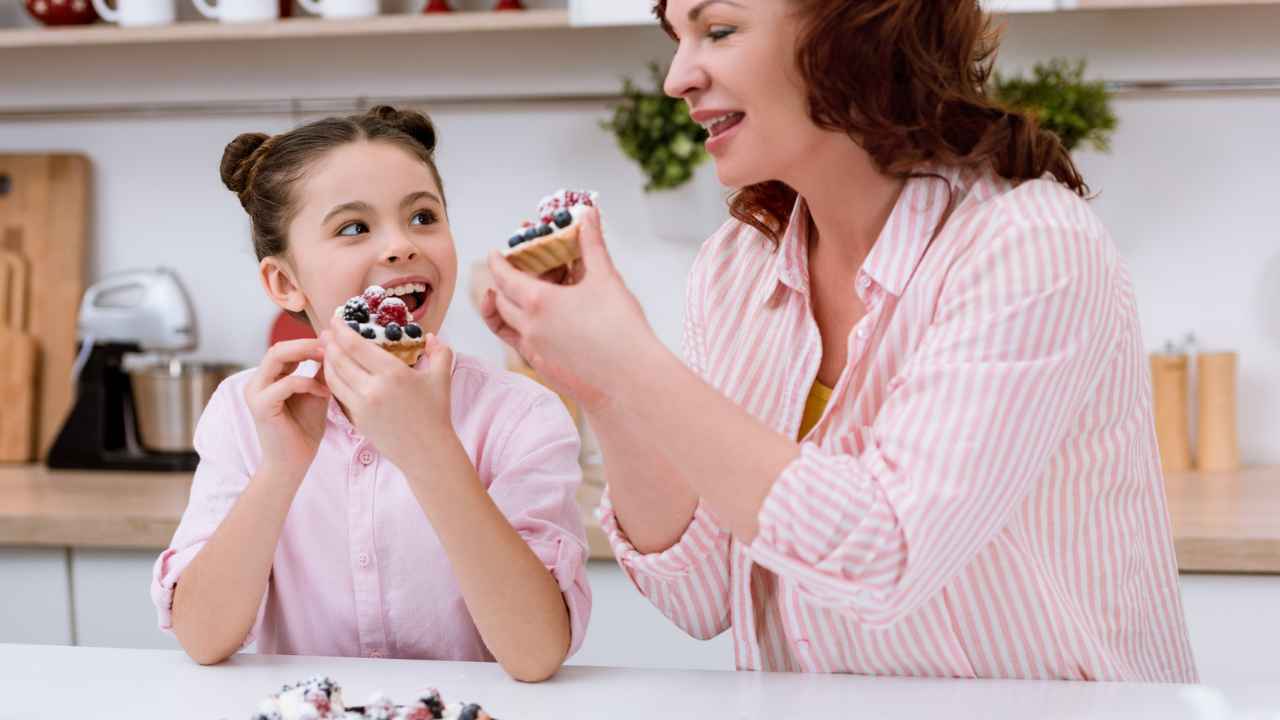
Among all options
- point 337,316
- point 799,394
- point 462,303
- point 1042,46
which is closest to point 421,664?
point 337,316

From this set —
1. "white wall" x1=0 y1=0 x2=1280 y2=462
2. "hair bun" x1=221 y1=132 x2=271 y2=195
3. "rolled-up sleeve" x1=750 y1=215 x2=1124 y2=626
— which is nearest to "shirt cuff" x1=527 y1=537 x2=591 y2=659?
"rolled-up sleeve" x1=750 y1=215 x2=1124 y2=626

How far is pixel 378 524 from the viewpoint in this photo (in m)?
1.35

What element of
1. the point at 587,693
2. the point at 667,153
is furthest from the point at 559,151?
the point at 587,693

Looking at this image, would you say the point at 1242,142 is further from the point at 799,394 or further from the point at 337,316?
the point at 337,316

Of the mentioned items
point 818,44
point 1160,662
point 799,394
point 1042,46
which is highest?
point 1042,46

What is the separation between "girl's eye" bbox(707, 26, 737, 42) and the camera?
110cm

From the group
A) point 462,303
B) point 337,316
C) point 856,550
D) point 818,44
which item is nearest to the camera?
point 856,550

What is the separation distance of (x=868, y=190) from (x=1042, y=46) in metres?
1.40

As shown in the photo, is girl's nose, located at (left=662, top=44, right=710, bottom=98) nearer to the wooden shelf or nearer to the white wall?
the wooden shelf

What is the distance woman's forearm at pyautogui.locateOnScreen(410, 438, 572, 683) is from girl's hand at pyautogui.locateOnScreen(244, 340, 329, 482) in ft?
0.48

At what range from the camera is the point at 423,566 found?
52.9 inches

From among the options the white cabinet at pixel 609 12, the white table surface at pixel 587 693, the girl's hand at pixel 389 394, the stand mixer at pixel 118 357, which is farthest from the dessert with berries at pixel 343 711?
the stand mixer at pixel 118 357

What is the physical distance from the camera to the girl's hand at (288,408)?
119cm

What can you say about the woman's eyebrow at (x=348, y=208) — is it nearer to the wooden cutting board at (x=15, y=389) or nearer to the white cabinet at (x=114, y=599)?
the white cabinet at (x=114, y=599)
